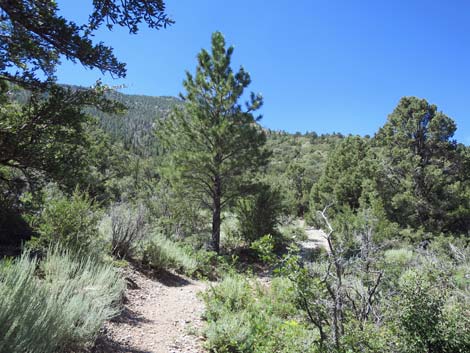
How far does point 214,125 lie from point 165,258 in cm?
559

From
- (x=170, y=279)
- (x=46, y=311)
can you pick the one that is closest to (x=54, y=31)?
(x=46, y=311)

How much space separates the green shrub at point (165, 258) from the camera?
695 centimetres

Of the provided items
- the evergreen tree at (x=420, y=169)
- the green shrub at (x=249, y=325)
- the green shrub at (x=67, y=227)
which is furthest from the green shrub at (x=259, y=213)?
the green shrub at (x=67, y=227)

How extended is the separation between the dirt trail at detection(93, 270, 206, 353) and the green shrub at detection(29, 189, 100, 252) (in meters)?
1.24

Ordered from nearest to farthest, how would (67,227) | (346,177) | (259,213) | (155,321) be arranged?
(155,321), (67,227), (259,213), (346,177)

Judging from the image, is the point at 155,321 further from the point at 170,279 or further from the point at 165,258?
the point at 165,258

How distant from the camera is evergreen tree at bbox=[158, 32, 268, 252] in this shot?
11016 millimetres

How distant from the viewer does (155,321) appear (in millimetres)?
4352

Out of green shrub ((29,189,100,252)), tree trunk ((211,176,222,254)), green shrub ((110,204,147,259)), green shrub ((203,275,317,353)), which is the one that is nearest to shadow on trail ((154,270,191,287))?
Answer: green shrub ((110,204,147,259))

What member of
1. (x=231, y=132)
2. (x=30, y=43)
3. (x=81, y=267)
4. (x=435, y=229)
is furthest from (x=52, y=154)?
(x=435, y=229)

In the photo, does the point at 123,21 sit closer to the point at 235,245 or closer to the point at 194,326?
the point at 194,326

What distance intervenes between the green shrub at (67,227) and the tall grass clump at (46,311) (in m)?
0.89

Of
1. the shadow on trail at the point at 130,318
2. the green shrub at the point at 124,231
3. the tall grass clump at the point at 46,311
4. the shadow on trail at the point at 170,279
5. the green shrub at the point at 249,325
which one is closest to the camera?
the tall grass clump at the point at 46,311

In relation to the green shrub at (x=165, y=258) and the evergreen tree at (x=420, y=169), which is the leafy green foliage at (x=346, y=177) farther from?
the green shrub at (x=165, y=258)
